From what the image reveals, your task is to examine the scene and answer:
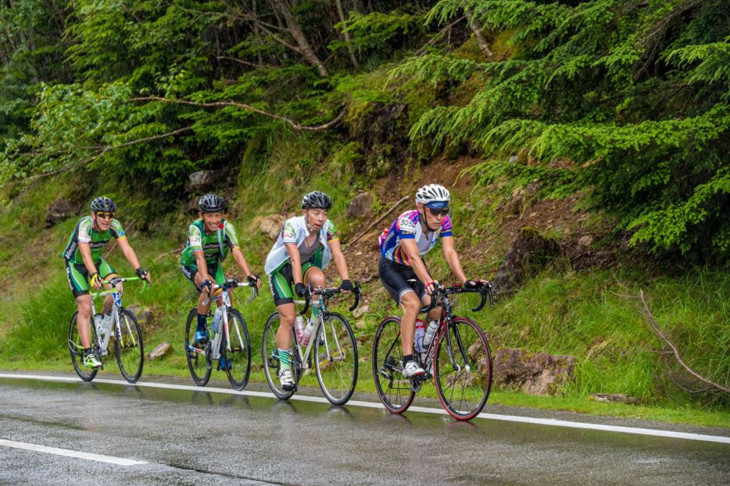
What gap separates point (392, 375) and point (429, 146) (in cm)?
845

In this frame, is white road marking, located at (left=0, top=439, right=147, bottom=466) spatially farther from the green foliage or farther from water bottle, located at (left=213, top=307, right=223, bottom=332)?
the green foliage

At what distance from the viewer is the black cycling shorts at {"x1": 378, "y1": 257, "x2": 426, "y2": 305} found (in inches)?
349

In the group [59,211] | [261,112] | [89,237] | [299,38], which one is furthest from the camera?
[59,211]

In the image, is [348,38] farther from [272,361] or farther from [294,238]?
[272,361]

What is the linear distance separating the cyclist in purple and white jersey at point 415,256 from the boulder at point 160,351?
708cm

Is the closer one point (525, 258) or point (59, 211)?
point (525, 258)

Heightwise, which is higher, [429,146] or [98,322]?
[429,146]

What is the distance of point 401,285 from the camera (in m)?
8.86

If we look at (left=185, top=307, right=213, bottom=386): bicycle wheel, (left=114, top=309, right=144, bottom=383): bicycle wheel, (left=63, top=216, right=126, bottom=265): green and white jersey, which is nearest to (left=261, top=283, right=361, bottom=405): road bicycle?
(left=185, top=307, right=213, bottom=386): bicycle wheel

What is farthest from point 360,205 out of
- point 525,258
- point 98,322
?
point 98,322

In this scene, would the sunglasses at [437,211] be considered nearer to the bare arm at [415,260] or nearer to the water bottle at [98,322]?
the bare arm at [415,260]

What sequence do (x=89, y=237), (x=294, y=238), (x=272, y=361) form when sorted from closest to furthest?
(x=294, y=238), (x=272, y=361), (x=89, y=237)

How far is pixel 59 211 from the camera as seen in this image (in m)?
25.3

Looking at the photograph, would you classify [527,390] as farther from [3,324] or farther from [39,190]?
[39,190]
